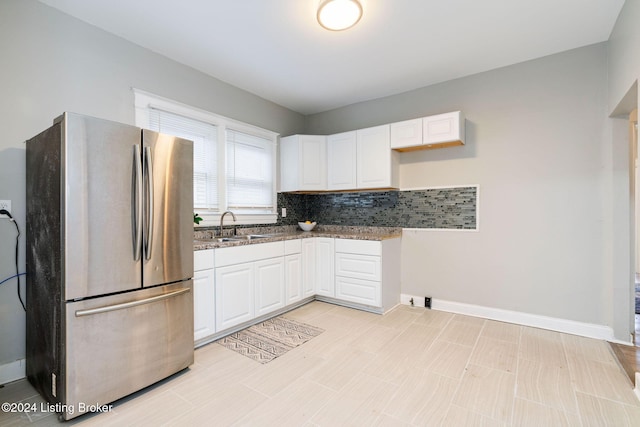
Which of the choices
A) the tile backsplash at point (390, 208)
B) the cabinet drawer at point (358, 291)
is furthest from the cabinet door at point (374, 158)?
the cabinet drawer at point (358, 291)

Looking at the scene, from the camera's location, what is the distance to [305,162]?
4.11 metres

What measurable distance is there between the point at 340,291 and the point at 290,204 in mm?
1555

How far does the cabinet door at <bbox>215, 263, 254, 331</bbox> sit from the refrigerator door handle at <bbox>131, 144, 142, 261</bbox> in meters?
0.87

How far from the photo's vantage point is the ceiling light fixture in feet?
6.74

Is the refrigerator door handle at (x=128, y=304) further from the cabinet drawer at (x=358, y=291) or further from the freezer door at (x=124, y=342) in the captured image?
the cabinet drawer at (x=358, y=291)

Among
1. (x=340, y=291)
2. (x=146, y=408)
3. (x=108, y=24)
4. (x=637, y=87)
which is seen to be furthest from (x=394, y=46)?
(x=146, y=408)

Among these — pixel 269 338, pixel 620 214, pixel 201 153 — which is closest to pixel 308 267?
pixel 269 338

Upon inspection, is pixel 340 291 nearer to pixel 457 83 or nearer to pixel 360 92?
pixel 360 92

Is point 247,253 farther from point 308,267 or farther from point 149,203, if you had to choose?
point 149,203

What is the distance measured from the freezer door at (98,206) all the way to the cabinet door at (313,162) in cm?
240

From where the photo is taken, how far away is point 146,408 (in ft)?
5.85

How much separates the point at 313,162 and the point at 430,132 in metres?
1.58

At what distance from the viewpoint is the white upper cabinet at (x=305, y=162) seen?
162 inches

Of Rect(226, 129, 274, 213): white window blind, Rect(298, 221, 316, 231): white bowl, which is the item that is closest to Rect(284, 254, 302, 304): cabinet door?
Rect(298, 221, 316, 231): white bowl
